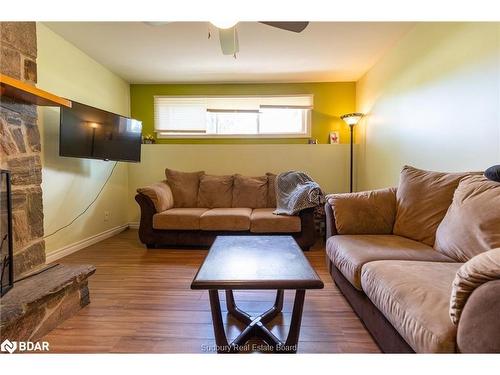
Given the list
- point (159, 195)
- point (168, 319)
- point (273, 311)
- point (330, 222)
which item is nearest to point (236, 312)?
point (273, 311)

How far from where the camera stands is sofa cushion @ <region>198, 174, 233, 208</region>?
3.87 meters

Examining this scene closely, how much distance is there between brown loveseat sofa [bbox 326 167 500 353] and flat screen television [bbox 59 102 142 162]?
2.66m

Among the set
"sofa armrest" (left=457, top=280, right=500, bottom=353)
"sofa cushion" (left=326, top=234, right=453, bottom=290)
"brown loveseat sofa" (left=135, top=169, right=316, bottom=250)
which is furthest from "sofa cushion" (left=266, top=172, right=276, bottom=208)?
"sofa armrest" (left=457, top=280, right=500, bottom=353)

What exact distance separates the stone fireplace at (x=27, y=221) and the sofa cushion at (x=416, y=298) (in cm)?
183

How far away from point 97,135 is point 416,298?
3.35m

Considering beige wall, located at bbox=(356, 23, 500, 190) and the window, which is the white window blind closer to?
the window

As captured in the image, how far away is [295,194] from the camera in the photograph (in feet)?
10.9

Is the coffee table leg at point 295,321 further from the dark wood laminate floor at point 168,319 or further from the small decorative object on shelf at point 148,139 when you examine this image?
the small decorative object on shelf at point 148,139

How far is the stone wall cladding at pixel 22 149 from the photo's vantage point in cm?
160

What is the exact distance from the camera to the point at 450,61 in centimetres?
217

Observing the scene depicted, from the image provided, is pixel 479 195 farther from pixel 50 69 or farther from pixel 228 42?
pixel 50 69

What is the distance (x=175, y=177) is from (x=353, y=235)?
2.71 m

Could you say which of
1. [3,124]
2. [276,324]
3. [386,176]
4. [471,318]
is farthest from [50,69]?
[386,176]
